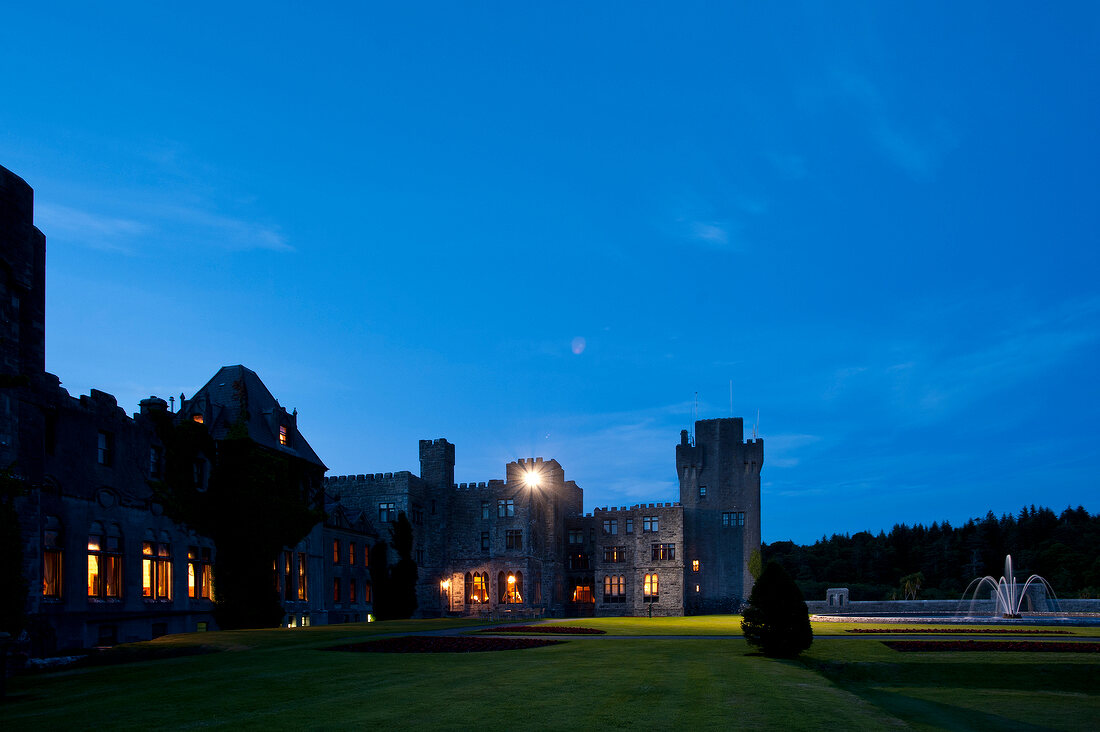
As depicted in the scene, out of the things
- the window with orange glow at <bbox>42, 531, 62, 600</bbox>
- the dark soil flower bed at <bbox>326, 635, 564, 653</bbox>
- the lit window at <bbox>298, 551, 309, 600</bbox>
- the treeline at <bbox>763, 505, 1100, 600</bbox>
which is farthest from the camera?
the treeline at <bbox>763, 505, 1100, 600</bbox>

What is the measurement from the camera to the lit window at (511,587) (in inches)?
2783

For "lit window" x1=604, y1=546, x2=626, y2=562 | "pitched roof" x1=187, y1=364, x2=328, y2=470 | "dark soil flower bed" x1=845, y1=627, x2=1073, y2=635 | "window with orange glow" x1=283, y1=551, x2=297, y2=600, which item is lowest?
"lit window" x1=604, y1=546, x2=626, y2=562

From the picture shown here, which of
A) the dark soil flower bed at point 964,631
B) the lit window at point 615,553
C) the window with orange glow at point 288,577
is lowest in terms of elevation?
the lit window at point 615,553

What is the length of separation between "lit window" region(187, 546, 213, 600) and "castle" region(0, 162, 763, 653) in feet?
0.31

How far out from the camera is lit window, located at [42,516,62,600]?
3092cm

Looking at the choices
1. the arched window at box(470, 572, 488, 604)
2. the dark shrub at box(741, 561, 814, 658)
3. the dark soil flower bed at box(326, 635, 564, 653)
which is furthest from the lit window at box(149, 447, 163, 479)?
the arched window at box(470, 572, 488, 604)

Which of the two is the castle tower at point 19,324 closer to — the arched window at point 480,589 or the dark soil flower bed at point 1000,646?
the dark soil flower bed at point 1000,646

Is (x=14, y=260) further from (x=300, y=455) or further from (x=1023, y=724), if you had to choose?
(x=1023, y=724)

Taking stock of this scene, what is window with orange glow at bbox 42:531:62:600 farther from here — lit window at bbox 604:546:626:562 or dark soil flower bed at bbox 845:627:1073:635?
lit window at bbox 604:546:626:562

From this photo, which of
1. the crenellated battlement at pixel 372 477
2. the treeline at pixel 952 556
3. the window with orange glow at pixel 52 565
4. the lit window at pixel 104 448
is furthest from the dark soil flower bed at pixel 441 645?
the treeline at pixel 952 556

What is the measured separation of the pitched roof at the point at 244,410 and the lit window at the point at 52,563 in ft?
36.4

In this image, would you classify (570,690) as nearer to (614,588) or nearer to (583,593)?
(614,588)

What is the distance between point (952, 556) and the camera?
10862cm

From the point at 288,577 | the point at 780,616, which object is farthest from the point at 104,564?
the point at 780,616
